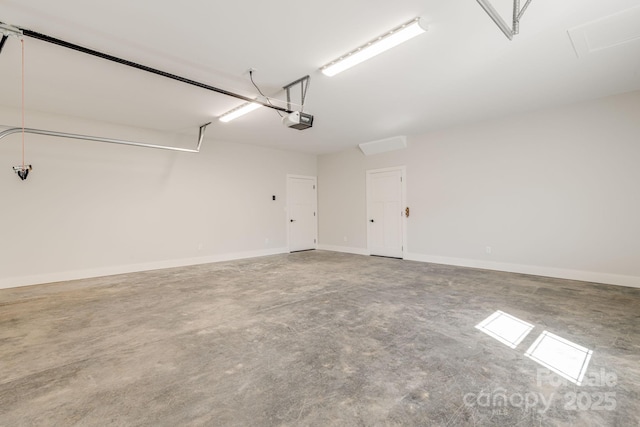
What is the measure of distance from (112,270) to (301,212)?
15.3 feet

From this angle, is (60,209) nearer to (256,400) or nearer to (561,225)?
(256,400)

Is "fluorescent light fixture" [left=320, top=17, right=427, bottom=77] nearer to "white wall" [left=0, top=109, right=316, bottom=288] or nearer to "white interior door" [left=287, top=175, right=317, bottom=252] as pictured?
"white wall" [left=0, top=109, right=316, bottom=288]

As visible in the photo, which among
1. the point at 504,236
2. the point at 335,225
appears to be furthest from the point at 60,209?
the point at 504,236

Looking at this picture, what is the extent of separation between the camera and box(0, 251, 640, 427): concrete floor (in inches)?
64.0

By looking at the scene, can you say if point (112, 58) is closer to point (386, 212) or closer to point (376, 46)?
point (376, 46)

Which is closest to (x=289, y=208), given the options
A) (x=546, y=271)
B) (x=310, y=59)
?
(x=310, y=59)

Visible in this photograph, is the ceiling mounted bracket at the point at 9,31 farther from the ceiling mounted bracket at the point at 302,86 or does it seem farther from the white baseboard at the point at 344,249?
the white baseboard at the point at 344,249

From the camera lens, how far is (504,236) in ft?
16.9

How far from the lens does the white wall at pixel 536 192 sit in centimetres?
412

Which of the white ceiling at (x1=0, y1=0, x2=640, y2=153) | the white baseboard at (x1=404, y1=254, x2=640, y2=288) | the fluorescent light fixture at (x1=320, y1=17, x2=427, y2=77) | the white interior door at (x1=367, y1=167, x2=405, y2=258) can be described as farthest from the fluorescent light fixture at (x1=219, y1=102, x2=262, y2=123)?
the white baseboard at (x1=404, y1=254, x2=640, y2=288)

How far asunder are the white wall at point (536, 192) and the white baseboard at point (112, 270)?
4365 mm

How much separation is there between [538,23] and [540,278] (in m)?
3.90

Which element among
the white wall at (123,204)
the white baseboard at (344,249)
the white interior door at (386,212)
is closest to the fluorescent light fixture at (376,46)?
the white wall at (123,204)

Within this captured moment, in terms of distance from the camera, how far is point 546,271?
186 inches
